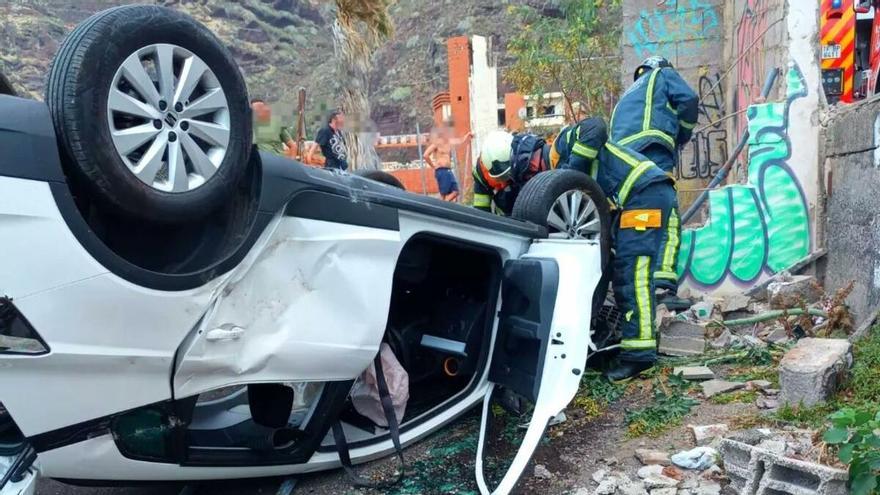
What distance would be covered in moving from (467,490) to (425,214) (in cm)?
110

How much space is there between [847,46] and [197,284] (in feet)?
23.7

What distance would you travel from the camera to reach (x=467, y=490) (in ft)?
9.72

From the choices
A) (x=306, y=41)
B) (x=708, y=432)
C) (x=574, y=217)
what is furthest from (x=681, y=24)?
(x=306, y=41)

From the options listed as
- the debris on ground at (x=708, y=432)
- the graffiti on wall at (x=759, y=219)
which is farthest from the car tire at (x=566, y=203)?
the graffiti on wall at (x=759, y=219)

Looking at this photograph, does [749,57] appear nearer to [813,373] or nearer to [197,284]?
[813,373]

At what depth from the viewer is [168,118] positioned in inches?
84.9

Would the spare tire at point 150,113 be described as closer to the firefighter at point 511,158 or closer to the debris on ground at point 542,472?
the debris on ground at point 542,472

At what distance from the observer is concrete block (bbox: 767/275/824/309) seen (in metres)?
5.08

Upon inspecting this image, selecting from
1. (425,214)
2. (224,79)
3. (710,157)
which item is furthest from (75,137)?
(710,157)

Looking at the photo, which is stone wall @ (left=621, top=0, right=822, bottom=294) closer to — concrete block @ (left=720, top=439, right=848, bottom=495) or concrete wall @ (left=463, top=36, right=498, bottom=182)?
concrete block @ (left=720, top=439, right=848, bottom=495)

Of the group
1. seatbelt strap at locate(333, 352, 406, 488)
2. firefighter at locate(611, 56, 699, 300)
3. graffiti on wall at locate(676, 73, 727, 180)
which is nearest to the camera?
seatbelt strap at locate(333, 352, 406, 488)

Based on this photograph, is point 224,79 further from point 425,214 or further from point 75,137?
point 425,214

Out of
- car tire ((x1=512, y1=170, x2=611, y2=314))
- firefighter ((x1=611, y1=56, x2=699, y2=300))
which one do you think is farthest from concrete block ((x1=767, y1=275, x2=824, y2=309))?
car tire ((x1=512, y1=170, x2=611, y2=314))

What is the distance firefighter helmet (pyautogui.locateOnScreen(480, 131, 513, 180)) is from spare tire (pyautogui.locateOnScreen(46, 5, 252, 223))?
220cm
